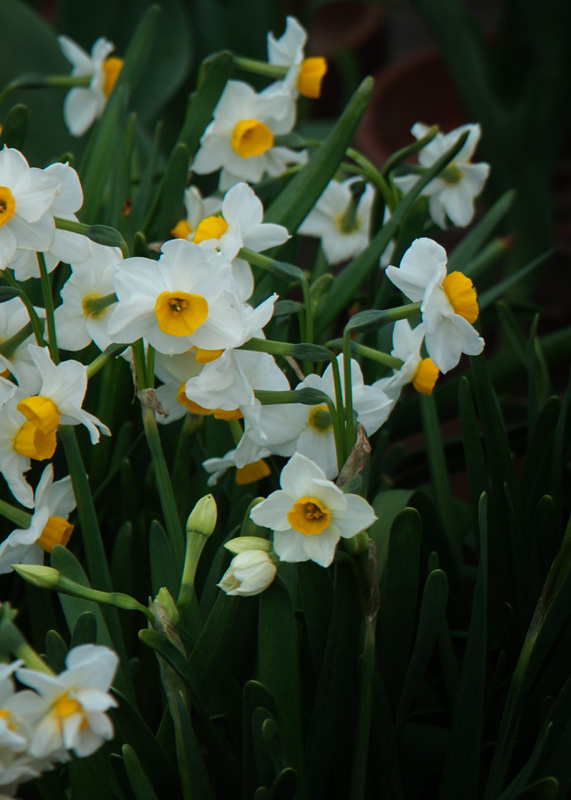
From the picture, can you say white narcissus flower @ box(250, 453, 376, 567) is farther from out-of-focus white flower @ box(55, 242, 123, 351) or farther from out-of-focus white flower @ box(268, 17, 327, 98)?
out-of-focus white flower @ box(268, 17, 327, 98)

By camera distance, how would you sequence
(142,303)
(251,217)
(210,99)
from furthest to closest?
(210,99) → (251,217) → (142,303)

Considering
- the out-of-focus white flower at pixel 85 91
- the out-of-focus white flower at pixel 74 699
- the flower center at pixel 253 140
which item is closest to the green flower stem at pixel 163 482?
the out-of-focus white flower at pixel 74 699

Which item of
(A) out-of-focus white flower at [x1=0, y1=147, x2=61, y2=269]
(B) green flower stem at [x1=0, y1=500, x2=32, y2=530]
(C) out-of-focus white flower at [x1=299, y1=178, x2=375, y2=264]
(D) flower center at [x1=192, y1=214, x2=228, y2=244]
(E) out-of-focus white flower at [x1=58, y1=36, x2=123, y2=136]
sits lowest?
(B) green flower stem at [x1=0, y1=500, x2=32, y2=530]

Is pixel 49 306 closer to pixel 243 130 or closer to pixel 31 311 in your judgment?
pixel 31 311

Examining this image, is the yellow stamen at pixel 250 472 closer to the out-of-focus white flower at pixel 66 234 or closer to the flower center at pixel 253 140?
the out-of-focus white flower at pixel 66 234

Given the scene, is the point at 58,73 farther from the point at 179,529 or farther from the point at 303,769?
the point at 303,769

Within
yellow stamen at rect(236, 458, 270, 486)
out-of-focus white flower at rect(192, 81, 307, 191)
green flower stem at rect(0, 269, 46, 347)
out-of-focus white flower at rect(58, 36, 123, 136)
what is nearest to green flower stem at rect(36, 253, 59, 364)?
green flower stem at rect(0, 269, 46, 347)

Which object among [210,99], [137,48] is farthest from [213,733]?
[137,48]

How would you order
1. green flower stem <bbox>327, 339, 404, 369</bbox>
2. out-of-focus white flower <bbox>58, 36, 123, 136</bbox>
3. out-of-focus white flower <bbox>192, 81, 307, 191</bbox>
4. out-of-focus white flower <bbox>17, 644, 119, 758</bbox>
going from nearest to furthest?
out-of-focus white flower <bbox>17, 644, 119, 758</bbox> < green flower stem <bbox>327, 339, 404, 369</bbox> < out-of-focus white flower <bbox>192, 81, 307, 191</bbox> < out-of-focus white flower <bbox>58, 36, 123, 136</bbox>
